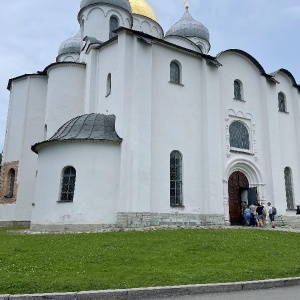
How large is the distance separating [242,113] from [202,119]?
3.29 m

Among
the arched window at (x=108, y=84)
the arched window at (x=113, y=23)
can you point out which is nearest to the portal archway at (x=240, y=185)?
the arched window at (x=108, y=84)

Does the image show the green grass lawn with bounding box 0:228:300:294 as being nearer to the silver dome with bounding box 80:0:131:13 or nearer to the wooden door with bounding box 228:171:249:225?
the wooden door with bounding box 228:171:249:225

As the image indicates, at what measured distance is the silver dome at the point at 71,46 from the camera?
2881cm

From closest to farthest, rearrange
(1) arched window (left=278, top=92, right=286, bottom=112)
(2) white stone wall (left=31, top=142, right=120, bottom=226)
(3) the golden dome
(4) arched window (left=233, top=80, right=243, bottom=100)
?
(2) white stone wall (left=31, top=142, right=120, bottom=226), (4) arched window (left=233, top=80, right=243, bottom=100), (1) arched window (left=278, top=92, right=286, bottom=112), (3) the golden dome

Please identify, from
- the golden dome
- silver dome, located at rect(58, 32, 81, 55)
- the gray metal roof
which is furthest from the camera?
silver dome, located at rect(58, 32, 81, 55)

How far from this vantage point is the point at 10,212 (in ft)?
71.3

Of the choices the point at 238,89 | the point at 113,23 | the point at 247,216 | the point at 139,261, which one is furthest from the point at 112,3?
the point at 139,261

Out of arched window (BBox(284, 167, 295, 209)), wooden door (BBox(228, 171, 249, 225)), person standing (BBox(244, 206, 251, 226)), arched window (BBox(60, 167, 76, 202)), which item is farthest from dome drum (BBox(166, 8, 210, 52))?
arched window (BBox(60, 167, 76, 202))

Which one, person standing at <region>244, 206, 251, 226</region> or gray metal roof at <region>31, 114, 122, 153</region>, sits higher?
gray metal roof at <region>31, 114, 122, 153</region>

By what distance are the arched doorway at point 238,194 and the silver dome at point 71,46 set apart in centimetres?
1720

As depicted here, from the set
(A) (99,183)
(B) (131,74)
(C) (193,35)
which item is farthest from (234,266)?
(C) (193,35)

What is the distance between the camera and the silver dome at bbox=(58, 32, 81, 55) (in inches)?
1134

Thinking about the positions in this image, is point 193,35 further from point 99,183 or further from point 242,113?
point 99,183

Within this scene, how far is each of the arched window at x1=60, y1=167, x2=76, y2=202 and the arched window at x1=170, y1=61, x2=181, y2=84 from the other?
24.5 ft
